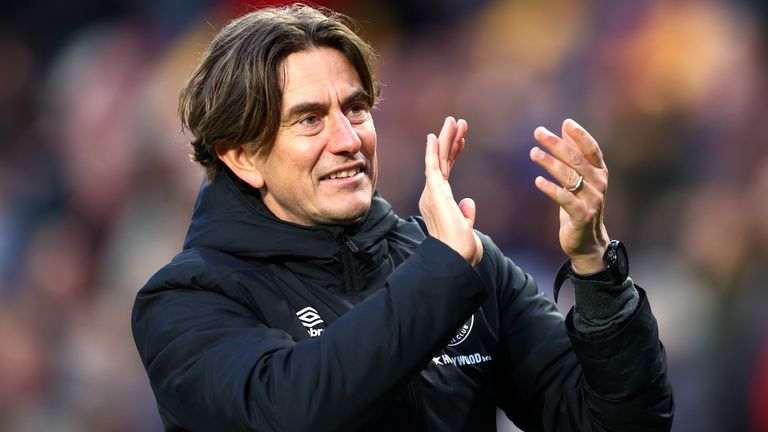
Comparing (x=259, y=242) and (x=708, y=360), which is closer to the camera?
(x=259, y=242)

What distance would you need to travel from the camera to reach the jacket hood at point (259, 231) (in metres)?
2.48

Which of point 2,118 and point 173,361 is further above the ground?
point 2,118

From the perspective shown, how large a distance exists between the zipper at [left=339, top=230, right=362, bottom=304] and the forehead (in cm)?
34

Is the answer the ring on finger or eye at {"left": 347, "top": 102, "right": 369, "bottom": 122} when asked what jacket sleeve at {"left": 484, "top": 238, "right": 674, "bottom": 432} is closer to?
the ring on finger

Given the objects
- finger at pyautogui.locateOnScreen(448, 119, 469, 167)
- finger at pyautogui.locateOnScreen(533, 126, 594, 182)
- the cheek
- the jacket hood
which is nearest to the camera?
finger at pyautogui.locateOnScreen(533, 126, 594, 182)

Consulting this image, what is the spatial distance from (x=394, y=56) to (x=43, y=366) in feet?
7.85

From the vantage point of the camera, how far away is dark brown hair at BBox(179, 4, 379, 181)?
2.57 metres

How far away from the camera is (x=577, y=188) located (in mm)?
2256

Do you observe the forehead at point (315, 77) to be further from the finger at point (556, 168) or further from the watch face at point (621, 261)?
the watch face at point (621, 261)

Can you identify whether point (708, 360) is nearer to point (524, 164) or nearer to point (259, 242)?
point (524, 164)

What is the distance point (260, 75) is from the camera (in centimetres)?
255

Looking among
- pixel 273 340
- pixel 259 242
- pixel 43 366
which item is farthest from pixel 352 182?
pixel 43 366

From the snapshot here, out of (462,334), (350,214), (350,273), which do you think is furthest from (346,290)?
(462,334)

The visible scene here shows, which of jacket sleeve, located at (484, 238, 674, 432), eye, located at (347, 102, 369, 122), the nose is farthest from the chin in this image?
jacket sleeve, located at (484, 238, 674, 432)
